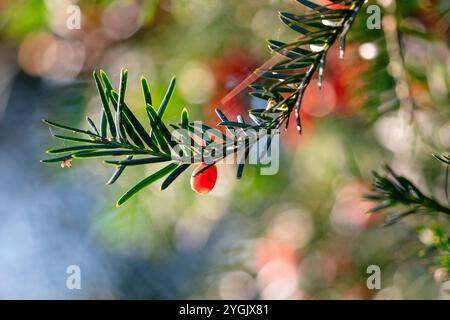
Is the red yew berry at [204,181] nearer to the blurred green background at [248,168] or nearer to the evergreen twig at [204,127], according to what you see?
the evergreen twig at [204,127]

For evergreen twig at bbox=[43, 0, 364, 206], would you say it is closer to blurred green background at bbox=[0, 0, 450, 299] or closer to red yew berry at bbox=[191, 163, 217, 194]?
red yew berry at bbox=[191, 163, 217, 194]

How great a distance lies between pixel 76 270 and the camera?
52 centimetres

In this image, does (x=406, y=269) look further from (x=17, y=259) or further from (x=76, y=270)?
(x=17, y=259)

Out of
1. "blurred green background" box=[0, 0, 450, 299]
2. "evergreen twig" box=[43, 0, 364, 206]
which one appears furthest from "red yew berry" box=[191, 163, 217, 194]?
"blurred green background" box=[0, 0, 450, 299]

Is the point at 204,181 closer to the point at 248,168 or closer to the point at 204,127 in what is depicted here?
the point at 204,127

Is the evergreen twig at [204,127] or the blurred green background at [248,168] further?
the blurred green background at [248,168]

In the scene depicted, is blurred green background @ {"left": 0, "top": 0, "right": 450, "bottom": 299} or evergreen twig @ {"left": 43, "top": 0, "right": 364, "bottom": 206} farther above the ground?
blurred green background @ {"left": 0, "top": 0, "right": 450, "bottom": 299}

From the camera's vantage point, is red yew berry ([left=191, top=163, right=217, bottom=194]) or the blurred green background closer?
red yew berry ([left=191, top=163, right=217, bottom=194])

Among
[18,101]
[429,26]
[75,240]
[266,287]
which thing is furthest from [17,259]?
→ [429,26]

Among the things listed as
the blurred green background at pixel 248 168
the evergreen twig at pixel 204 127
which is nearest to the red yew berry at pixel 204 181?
the evergreen twig at pixel 204 127

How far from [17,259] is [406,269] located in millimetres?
619

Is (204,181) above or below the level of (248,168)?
below

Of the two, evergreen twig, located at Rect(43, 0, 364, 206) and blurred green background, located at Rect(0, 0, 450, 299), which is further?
blurred green background, located at Rect(0, 0, 450, 299)

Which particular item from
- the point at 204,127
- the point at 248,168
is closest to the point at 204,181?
the point at 204,127
